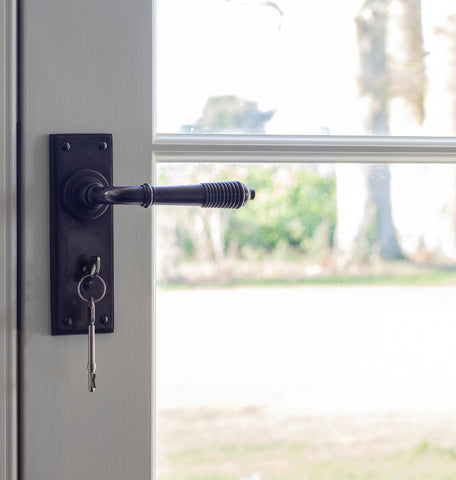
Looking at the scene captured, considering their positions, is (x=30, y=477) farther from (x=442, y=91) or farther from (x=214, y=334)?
(x=442, y=91)

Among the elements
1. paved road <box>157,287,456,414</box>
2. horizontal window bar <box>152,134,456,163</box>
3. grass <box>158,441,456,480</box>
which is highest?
horizontal window bar <box>152,134,456,163</box>

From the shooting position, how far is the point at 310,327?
0.71 meters

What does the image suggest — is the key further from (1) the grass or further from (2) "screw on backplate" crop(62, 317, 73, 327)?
(1) the grass

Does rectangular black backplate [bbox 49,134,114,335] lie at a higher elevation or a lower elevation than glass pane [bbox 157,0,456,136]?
lower

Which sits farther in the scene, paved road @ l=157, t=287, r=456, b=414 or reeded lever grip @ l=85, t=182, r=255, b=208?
paved road @ l=157, t=287, r=456, b=414

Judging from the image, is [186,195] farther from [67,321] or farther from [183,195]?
[67,321]

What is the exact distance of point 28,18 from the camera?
1.97 feet

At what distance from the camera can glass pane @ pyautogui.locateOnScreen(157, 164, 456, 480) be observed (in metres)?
0.68

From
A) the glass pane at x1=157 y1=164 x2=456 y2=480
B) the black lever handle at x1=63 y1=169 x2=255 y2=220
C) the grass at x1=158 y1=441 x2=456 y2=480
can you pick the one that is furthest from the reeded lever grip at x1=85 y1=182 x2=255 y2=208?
the grass at x1=158 y1=441 x2=456 y2=480

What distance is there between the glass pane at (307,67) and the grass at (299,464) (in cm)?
36

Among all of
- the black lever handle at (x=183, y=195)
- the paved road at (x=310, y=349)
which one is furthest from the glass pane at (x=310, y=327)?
the black lever handle at (x=183, y=195)

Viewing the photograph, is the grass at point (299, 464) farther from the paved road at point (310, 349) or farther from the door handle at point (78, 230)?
the door handle at point (78, 230)

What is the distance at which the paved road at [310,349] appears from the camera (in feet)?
2.24

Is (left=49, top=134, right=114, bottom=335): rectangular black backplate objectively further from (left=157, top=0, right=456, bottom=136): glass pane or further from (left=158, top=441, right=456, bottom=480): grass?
(left=158, top=441, right=456, bottom=480): grass
